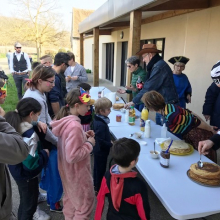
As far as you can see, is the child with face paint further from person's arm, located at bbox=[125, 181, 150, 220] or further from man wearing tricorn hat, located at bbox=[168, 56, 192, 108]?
man wearing tricorn hat, located at bbox=[168, 56, 192, 108]

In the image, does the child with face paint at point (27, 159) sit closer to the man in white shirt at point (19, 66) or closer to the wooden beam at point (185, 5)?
the wooden beam at point (185, 5)

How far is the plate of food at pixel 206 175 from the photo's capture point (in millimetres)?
1701

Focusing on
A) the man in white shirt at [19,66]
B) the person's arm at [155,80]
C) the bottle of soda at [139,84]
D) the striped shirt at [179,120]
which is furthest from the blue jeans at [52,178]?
the man in white shirt at [19,66]

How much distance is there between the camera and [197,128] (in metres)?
2.44

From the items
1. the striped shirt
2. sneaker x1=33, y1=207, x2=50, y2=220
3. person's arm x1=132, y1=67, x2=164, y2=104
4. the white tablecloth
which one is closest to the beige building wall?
person's arm x1=132, y1=67, x2=164, y2=104

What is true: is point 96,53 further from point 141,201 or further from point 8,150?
point 8,150

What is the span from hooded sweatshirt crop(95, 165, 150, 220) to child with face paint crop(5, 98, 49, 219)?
0.67 metres

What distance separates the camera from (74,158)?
1.81m

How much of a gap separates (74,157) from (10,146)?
854 millimetres

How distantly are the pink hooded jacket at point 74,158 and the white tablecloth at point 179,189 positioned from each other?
56cm

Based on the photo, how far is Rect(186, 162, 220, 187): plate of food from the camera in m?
1.70

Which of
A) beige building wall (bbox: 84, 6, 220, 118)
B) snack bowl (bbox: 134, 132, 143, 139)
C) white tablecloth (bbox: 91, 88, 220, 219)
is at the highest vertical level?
beige building wall (bbox: 84, 6, 220, 118)

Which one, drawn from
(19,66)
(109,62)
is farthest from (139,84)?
(109,62)

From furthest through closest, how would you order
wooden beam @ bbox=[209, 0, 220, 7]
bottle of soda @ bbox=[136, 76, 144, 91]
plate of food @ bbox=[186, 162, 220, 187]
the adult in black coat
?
wooden beam @ bbox=[209, 0, 220, 7] < bottle of soda @ bbox=[136, 76, 144, 91] < the adult in black coat < plate of food @ bbox=[186, 162, 220, 187]
